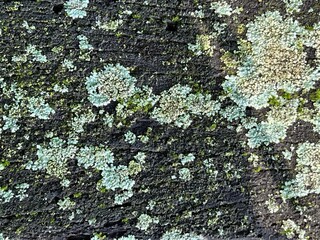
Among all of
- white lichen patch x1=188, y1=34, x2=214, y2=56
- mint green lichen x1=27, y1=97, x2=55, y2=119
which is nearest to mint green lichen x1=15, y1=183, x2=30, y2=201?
mint green lichen x1=27, y1=97, x2=55, y2=119

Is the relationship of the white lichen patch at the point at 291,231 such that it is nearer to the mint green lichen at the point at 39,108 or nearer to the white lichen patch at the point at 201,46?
the white lichen patch at the point at 201,46

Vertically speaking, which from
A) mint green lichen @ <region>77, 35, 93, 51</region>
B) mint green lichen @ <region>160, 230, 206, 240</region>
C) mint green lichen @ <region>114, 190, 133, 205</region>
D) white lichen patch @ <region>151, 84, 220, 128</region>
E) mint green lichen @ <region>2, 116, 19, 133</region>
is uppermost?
mint green lichen @ <region>77, 35, 93, 51</region>

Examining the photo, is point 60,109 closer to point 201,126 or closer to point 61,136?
point 61,136

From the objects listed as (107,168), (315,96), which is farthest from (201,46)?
(107,168)

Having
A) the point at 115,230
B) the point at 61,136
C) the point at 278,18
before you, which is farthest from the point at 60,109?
the point at 278,18

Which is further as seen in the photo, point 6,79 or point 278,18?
point 278,18

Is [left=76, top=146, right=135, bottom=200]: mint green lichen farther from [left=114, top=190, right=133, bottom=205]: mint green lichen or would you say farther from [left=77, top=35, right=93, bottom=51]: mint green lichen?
[left=77, top=35, right=93, bottom=51]: mint green lichen
